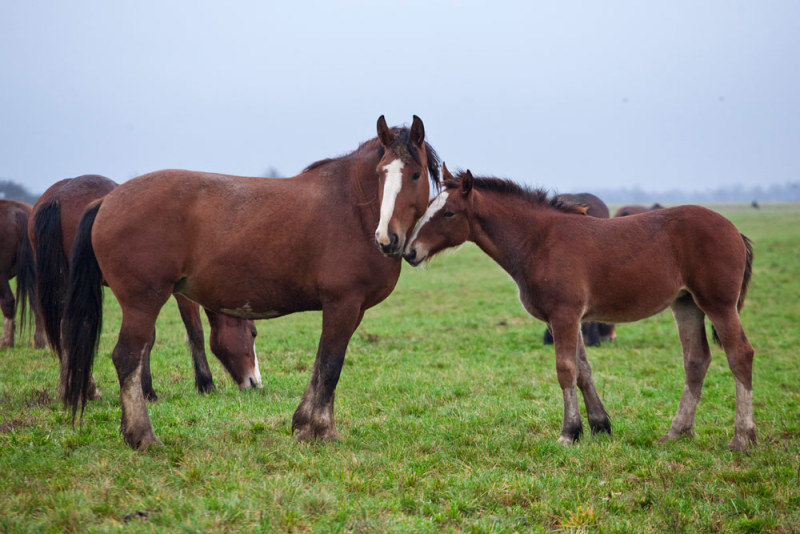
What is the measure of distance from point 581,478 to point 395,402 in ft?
10.3

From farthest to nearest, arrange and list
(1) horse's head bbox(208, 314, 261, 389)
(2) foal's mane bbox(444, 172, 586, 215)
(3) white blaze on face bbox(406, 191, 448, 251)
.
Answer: (1) horse's head bbox(208, 314, 261, 389)
(2) foal's mane bbox(444, 172, 586, 215)
(3) white blaze on face bbox(406, 191, 448, 251)

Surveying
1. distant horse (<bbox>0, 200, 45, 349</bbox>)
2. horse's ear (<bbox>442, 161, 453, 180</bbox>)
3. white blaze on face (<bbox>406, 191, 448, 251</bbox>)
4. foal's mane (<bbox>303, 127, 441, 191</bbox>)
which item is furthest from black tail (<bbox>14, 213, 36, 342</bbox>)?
horse's ear (<bbox>442, 161, 453, 180</bbox>)

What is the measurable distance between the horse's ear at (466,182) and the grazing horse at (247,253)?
0.38 metres

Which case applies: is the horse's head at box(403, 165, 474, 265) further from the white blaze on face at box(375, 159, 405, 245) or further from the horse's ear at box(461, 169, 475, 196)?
the white blaze on face at box(375, 159, 405, 245)

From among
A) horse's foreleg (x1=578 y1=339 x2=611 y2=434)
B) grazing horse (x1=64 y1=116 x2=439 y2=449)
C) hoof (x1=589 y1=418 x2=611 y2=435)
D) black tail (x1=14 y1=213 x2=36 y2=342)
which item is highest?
grazing horse (x1=64 y1=116 x2=439 y2=449)

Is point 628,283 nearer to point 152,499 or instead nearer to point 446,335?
point 152,499

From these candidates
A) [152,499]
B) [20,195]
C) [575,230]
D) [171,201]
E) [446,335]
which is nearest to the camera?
[152,499]

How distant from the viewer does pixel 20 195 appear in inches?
1006

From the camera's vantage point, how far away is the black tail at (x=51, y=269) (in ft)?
Result: 23.5

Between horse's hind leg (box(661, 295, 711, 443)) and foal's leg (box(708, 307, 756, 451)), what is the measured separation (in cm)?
38

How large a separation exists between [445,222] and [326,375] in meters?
1.88

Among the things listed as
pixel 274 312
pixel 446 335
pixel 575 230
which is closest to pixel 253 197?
pixel 274 312

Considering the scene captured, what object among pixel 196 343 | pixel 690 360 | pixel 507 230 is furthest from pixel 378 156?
pixel 690 360

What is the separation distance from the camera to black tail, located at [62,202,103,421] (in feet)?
18.0
